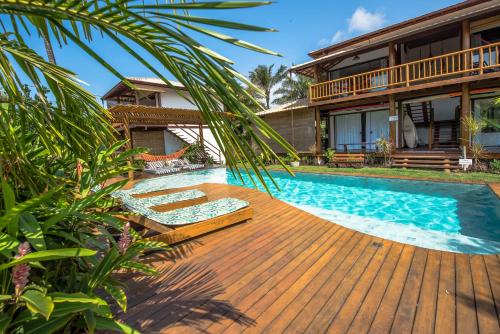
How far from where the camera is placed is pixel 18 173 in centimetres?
150

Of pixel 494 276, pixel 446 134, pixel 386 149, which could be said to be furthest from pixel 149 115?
→ pixel 446 134

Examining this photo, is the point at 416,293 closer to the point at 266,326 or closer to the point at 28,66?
the point at 266,326

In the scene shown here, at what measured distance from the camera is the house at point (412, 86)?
938 centimetres

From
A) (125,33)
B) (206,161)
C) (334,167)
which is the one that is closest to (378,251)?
(125,33)

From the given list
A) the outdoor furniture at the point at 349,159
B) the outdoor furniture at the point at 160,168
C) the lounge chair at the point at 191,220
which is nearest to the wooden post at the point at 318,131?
the outdoor furniture at the point at 349,159

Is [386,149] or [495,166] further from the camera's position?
[386,149]

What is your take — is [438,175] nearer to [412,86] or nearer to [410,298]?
[412,86]

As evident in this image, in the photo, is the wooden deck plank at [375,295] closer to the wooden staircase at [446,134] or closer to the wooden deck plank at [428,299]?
the wooden deck plank at [428,299]

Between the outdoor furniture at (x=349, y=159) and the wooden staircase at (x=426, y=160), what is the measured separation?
1278 millimetres

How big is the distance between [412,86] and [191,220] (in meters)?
10.4

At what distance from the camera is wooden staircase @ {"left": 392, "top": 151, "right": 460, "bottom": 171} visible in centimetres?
933

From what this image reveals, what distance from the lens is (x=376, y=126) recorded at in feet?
44.9

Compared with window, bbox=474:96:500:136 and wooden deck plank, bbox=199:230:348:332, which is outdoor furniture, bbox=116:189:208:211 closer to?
wooden deck plank, bbox=199:230:348:332

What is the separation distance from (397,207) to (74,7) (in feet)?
24.4
